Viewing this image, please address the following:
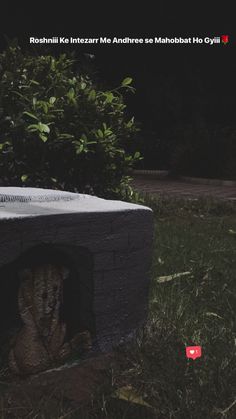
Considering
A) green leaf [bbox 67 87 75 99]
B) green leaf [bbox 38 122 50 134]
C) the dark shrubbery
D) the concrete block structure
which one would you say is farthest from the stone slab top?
the dark shrubbery

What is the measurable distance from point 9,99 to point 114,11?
1083 centimetres

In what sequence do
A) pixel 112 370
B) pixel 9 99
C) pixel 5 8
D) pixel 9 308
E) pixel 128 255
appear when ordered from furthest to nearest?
pixel 5 8 → pixel 9 99 → pixel 128 255 → pixel 112 370 → pixel 9 308

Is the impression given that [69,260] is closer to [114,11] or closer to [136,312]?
[136,312]

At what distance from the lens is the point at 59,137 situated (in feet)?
12.2

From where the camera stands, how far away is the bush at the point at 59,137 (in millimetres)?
3750

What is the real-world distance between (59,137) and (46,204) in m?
1.50

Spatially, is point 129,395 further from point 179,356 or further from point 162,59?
point 162,59

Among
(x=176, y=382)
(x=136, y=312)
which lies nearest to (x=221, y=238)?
(x=136, y=312)

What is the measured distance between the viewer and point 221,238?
17.0 feet

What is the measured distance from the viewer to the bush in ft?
12.3

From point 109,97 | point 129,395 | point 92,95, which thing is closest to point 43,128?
point 92,95

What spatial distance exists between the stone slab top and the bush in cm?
119

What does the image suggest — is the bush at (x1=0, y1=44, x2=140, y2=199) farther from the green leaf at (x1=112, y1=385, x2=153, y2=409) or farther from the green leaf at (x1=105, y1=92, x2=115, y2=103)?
the green leaf at (x1=112, y1=385, x2=153, y2=409)

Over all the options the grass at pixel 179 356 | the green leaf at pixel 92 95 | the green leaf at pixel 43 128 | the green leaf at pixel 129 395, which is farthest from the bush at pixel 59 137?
the green leaf at pixel 129 395
